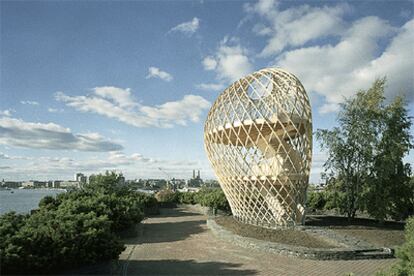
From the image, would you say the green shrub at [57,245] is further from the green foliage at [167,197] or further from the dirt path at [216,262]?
the green foliage at [167,197]

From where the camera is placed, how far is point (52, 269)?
1024 centimetres

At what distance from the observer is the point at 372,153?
21.0 metres

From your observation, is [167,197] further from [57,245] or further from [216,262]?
[57,245]

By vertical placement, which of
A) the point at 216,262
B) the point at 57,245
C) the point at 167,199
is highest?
Answer: the point at 57,245

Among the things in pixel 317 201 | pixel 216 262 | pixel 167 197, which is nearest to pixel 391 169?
pixel 317 201

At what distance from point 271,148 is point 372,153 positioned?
23.1 feet

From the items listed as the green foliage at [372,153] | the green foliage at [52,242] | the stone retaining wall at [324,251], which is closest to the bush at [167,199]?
the green foliage at [372,153]

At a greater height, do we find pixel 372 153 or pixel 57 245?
pixel 372 153

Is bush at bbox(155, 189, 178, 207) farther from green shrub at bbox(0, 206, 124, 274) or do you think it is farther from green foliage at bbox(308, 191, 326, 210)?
green shrub at bbox(0, 206, 124, 274)

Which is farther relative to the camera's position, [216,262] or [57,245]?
[216,262]

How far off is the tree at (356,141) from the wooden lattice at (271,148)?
3.39 metres

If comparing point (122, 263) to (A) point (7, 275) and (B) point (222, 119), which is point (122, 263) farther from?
(B) point (222, 119)

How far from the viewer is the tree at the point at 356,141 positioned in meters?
Result: 21.1

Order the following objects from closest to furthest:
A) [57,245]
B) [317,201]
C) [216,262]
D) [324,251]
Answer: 1. [57,245]
2. [216,262]
3. [324,251]
4. [317,201]
